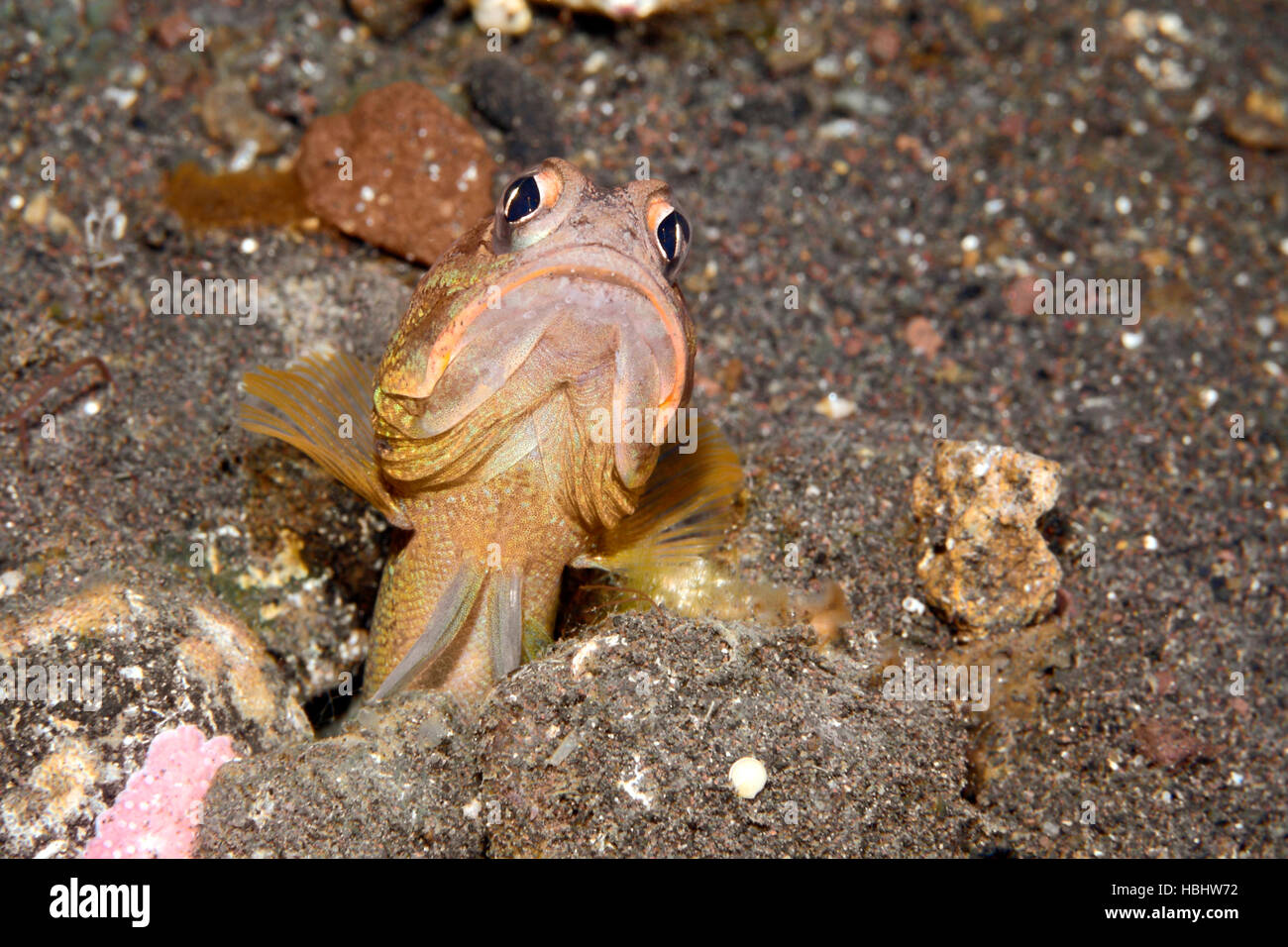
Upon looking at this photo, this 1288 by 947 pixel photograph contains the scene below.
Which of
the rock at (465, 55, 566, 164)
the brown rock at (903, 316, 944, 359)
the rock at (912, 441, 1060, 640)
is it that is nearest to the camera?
the rock at (912, 441, 1060, 640)

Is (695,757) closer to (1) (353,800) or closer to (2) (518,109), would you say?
(1) (353,800)

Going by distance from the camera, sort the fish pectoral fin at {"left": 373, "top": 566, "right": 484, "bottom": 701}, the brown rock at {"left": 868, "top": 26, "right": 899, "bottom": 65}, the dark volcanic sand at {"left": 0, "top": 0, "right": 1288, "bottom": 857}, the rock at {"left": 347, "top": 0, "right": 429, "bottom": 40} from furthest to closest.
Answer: the brown rock at {"left": 868, "top": 26, "right": 899, "bottom": 65} < the rock at {"left": 347, "top": 0, "right": 429, "bottom": 40} < the fish pectoral fin at {"left": 373, "top": 566, "right": 484, "bottom": 701} < the dark volcanic sand at {"left": 0, "top": 0, "right": 1288, "bottom": 857}

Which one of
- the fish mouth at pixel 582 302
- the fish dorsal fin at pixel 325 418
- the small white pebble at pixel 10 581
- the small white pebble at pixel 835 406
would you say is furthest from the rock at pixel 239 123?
the small white pebble at pixel 835 406

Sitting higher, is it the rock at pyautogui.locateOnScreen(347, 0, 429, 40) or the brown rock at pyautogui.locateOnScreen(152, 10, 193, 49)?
the rock at pyautogui.locateOnScreen(347, 0, 429, 40)

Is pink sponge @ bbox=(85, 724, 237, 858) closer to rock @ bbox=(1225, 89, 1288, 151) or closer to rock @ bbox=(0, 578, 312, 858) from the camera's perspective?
rock @ bbox=(0, 578, 312, 858)

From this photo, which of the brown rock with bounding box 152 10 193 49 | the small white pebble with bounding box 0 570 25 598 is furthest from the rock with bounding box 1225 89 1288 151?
the small white pebble with bounding box 0 570 25 598

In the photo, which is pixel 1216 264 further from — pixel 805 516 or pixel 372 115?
pixel 372 115

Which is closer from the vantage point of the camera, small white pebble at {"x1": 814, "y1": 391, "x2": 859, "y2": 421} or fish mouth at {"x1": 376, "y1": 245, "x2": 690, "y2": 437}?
fish mouth at {"x1": 376, "y1": 245, "x2": 690, "y2": 437}

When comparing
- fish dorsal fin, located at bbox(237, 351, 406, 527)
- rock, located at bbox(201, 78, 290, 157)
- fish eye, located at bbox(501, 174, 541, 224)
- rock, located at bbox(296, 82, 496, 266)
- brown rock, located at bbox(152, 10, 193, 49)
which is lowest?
fish dorsal fin, located at bbox(237, 351, 406, 527)

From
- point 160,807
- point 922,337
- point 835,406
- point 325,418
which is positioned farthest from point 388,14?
point 160,807
